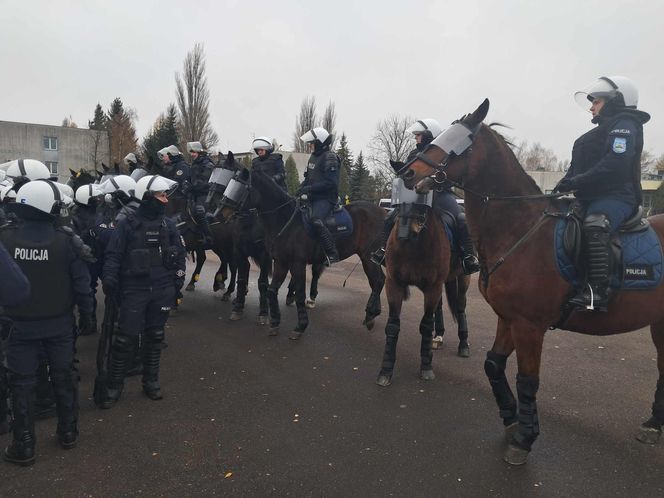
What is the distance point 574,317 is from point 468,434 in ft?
4.59

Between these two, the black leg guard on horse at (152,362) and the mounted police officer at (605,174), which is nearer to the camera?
the mounted police officer at (605,174)

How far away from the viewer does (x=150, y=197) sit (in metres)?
4.89

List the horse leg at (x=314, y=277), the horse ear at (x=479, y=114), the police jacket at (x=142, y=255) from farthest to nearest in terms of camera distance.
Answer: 1. the horse leg at (x=314, y=277)
2. the police jacket at (x=142, y=255)
3. the horse ear at (x=479, y=114)

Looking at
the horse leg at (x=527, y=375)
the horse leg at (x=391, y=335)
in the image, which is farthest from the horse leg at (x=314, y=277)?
the horse leg at (x=527, y=375)

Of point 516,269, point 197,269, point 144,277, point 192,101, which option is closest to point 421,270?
point 516,269

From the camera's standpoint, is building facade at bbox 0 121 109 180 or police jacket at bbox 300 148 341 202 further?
building facade at bbox 0 121 109 180

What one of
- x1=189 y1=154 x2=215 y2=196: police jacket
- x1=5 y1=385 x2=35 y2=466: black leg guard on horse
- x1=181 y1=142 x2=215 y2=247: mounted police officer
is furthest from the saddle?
x1=189 y1=154 x2=215 y2=196: police jacket

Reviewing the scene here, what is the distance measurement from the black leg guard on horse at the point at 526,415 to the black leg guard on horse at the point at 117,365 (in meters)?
3.78

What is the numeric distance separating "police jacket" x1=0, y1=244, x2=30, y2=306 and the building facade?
55311 mm

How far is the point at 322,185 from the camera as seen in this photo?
7.45 metres

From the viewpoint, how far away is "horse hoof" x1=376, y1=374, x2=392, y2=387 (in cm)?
530

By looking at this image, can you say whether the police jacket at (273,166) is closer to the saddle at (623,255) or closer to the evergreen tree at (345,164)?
the saddle at (623,255)

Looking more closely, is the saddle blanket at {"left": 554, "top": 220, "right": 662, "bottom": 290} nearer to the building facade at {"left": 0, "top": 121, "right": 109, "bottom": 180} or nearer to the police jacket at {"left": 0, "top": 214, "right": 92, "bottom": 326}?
the police jacket at {"left": 0, "top": 214, "right": 92, "bottom": 326}

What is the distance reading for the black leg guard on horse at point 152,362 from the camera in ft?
16.2
